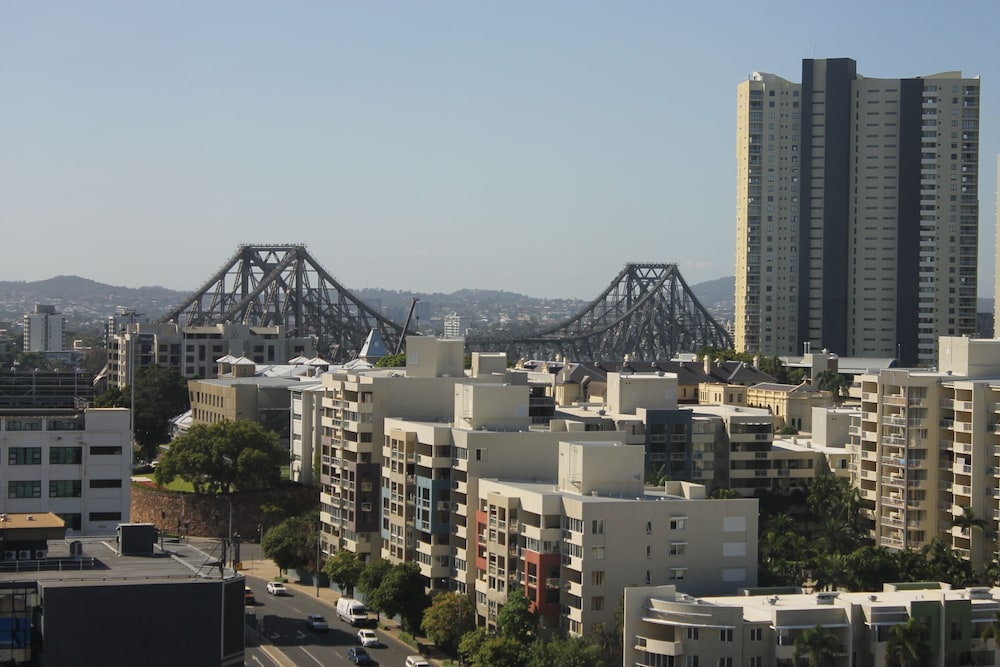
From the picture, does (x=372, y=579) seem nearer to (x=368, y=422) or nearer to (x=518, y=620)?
(x=368, y=422)

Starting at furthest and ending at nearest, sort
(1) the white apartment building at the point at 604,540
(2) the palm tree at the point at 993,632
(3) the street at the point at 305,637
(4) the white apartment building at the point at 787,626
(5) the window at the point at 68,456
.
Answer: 1. (3) the street at the point at 305,637
2. (5) the window at the point at 68,456
3. (1) the white apartment building at the point at 604,540
4. (2) the palm tree at the point at 993,632
5. (4) the white apartment building at the point at 787,626

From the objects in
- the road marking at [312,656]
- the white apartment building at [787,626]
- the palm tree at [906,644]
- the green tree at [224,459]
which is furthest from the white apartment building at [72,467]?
the green tree at [224,459]

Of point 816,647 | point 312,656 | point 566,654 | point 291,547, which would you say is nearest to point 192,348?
point 291,547

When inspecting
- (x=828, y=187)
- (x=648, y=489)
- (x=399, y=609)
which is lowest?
(x=399, y=609)

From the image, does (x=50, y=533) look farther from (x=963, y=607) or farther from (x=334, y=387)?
(x=334, y=387)

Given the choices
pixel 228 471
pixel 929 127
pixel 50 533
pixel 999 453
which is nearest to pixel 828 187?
pixel 929 127

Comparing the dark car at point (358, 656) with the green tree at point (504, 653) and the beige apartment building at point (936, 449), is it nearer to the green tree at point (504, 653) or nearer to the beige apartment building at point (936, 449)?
the green tree at point (504, 653)
